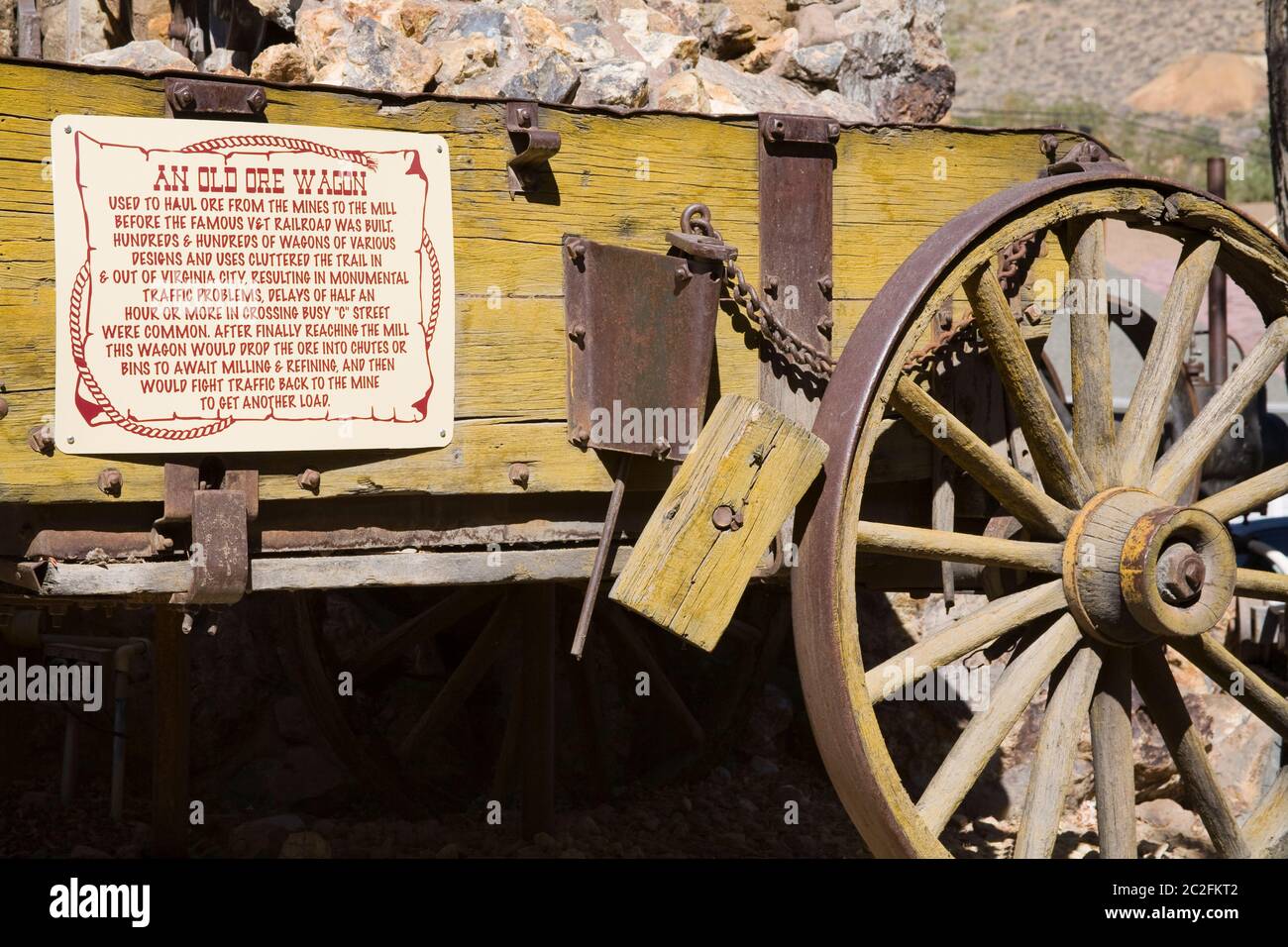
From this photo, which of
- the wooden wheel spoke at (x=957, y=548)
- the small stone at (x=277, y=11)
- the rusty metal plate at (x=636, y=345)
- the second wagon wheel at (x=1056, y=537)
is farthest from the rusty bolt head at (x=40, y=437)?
the small stone at (x=277, y=11)

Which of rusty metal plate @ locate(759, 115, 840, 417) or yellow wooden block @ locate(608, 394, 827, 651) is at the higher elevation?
rusty metal plate @ locate(759, 115, 840, 417)

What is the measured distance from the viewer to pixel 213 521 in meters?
2.62

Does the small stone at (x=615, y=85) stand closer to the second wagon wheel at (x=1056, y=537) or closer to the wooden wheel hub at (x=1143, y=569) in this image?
the second wagon wheel at (x=1056, y=537)

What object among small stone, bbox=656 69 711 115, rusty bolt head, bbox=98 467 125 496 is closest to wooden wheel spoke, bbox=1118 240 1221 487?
small stone, bbox=656 69 711 115

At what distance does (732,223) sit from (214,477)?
1.21 meters

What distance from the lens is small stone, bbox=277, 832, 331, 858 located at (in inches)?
159

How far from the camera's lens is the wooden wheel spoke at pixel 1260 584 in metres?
3.21

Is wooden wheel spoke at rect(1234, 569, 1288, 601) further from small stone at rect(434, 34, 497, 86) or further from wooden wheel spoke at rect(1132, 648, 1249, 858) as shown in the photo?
small stone at rect(434, 34, 497, 86)

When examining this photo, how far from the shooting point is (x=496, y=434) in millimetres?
2852

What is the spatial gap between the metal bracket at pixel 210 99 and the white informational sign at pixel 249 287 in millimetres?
34
